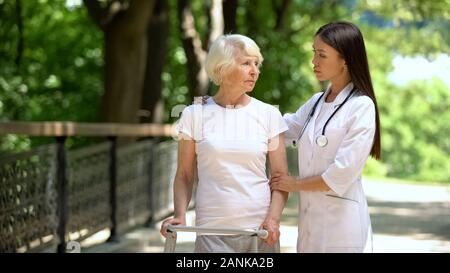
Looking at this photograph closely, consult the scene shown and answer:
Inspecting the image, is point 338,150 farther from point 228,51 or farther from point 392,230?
point 392,230

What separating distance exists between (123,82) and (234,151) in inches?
410

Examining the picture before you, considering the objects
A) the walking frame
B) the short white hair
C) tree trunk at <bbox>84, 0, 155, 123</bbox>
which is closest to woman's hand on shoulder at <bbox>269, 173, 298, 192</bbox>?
the walking frame

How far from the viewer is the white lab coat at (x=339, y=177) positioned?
447cm

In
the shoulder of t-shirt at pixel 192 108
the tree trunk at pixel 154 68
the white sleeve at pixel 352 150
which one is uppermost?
the tree trunk at pixel 154 68

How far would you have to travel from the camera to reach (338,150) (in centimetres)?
450

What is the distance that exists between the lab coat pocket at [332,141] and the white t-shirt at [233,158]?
0.19 meters

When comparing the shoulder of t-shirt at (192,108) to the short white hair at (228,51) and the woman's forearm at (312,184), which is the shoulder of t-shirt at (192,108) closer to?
the short white hair at (228,51)

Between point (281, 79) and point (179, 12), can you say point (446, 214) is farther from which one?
point (281, 79)

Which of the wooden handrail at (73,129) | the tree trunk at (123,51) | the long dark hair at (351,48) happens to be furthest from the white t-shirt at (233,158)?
the tree trunk at (123,51)

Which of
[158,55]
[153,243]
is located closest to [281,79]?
[158,55]

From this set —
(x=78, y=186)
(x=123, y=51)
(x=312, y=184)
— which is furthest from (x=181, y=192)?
(x=123, y=51)

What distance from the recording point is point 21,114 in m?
23.5

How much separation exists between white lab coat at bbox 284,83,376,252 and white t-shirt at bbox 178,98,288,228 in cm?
20

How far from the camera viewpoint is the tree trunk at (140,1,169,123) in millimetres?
17953
